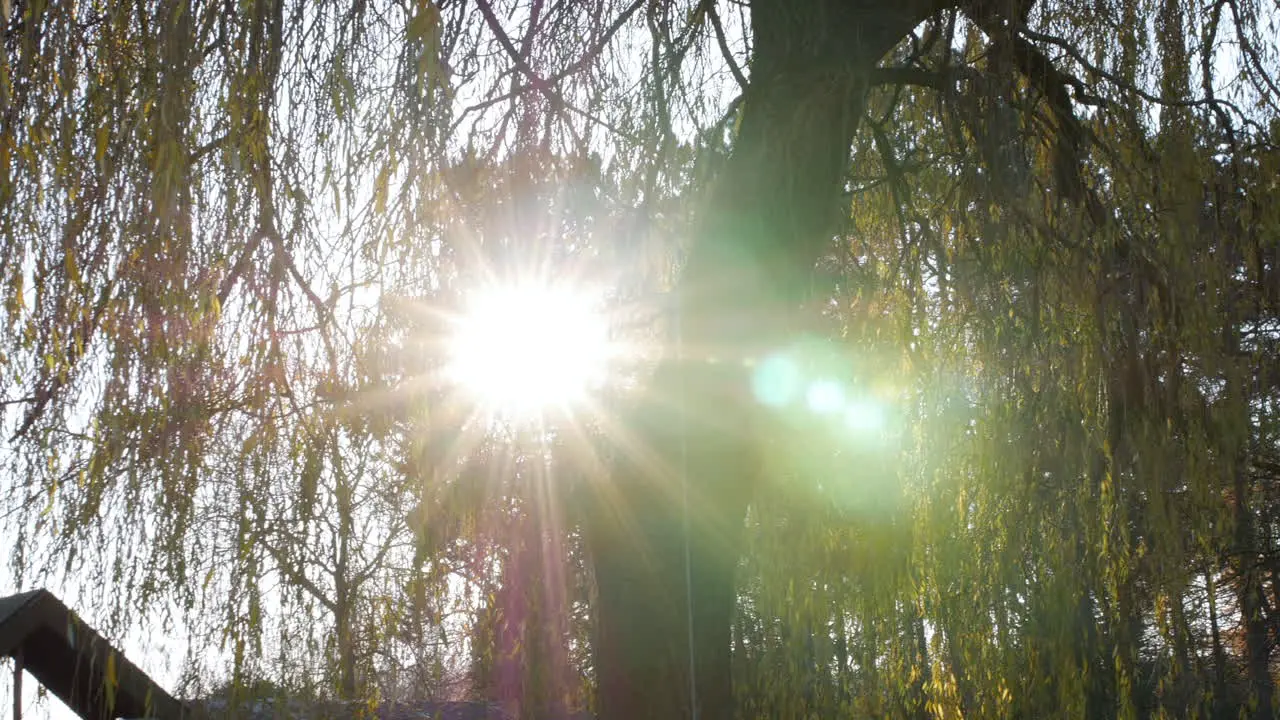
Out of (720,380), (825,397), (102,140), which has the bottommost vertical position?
(720,380)

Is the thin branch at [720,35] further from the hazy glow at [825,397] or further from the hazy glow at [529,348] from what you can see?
the hazy glow at [825,397]

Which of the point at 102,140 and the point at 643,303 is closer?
the point at 102,140

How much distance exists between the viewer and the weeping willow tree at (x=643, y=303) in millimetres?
2355

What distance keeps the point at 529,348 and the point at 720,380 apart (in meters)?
0.57

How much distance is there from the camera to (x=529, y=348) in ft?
10.1

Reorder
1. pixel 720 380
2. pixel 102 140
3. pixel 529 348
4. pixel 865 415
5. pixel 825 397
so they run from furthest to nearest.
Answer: pixel 865 415
pixel 825 397
pixel 529 348
pixel 720 380
pixel 102 140

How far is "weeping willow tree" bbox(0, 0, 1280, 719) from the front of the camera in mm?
2355

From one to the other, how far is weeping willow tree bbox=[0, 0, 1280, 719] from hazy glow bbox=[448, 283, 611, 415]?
0.11 metres

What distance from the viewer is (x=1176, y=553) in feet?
11.4

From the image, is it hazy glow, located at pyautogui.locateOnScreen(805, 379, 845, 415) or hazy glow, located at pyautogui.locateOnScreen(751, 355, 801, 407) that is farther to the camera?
hazy glow, located at pyautogui.locateOnScreen(805, 379, 845, 415)

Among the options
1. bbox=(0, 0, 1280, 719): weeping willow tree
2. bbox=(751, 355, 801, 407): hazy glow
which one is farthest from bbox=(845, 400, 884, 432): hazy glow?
bbox=(751, 355, 801, 407): hazy glow

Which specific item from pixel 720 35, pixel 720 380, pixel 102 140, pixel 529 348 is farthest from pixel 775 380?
pixel 102 140

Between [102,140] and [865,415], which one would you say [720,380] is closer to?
[865,415]

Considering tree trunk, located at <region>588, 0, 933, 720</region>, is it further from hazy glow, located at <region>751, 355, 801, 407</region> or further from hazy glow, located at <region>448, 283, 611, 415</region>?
hazy glow, located at <region>448, 283, 611, 415</region>
